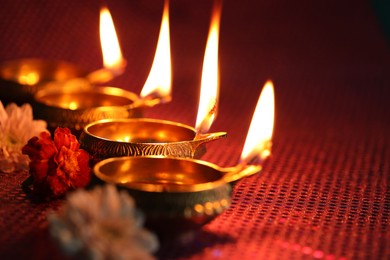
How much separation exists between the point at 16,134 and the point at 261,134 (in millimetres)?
343

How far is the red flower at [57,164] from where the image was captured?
91cm

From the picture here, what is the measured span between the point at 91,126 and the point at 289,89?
771 mm

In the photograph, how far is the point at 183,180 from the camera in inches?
34.9

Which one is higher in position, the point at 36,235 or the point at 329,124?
the point at 36,235

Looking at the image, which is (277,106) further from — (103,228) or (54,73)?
(103,228)

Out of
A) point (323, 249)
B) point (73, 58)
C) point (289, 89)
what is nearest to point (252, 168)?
point (323, 249)

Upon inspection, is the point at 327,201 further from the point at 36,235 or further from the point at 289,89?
the point at 289,89

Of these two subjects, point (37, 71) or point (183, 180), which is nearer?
point (183, 180)

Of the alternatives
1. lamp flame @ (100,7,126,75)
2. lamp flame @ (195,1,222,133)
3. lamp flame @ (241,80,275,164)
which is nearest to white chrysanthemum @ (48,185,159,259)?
lamp flame @ (241,80,275,164)

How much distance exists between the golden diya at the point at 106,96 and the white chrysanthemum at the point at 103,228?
39cm

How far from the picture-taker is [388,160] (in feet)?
4.10

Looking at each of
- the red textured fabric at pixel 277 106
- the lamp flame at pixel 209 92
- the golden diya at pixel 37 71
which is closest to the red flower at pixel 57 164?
the red textured fabric at pixel 277 106

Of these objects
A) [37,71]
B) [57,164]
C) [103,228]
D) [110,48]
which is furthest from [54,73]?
[103,228]

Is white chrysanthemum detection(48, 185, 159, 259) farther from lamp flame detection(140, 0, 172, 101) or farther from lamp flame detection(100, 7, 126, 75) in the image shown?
lamp flame detection(100, 7, 126, 75)
